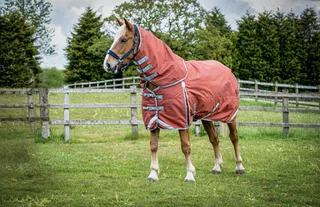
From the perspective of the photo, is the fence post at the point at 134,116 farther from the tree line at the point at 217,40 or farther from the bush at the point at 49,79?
the tree line at the point at 217,40

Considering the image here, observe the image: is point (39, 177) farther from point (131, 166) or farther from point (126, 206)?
point (126, 206)

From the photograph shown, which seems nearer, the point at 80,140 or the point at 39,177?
the point at 39,177

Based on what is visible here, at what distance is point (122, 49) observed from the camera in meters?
5.43

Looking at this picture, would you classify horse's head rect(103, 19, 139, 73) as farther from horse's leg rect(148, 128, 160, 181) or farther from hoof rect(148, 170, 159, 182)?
hoof rect(148, 170, 159, 182)

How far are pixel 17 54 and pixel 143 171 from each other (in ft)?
69.1

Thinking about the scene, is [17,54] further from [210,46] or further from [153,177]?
[153,177]

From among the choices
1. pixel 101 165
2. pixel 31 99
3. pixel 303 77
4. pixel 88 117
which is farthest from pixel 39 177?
pixel 303 77

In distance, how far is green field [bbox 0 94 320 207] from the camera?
474 centimetres

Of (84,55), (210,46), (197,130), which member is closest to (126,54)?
(197,130)

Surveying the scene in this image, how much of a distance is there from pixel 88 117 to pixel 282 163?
9449mm

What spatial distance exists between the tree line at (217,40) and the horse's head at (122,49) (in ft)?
82.0

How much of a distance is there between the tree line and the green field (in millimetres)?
20535

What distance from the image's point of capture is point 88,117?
15320 millimetres

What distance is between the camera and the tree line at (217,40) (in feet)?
104
